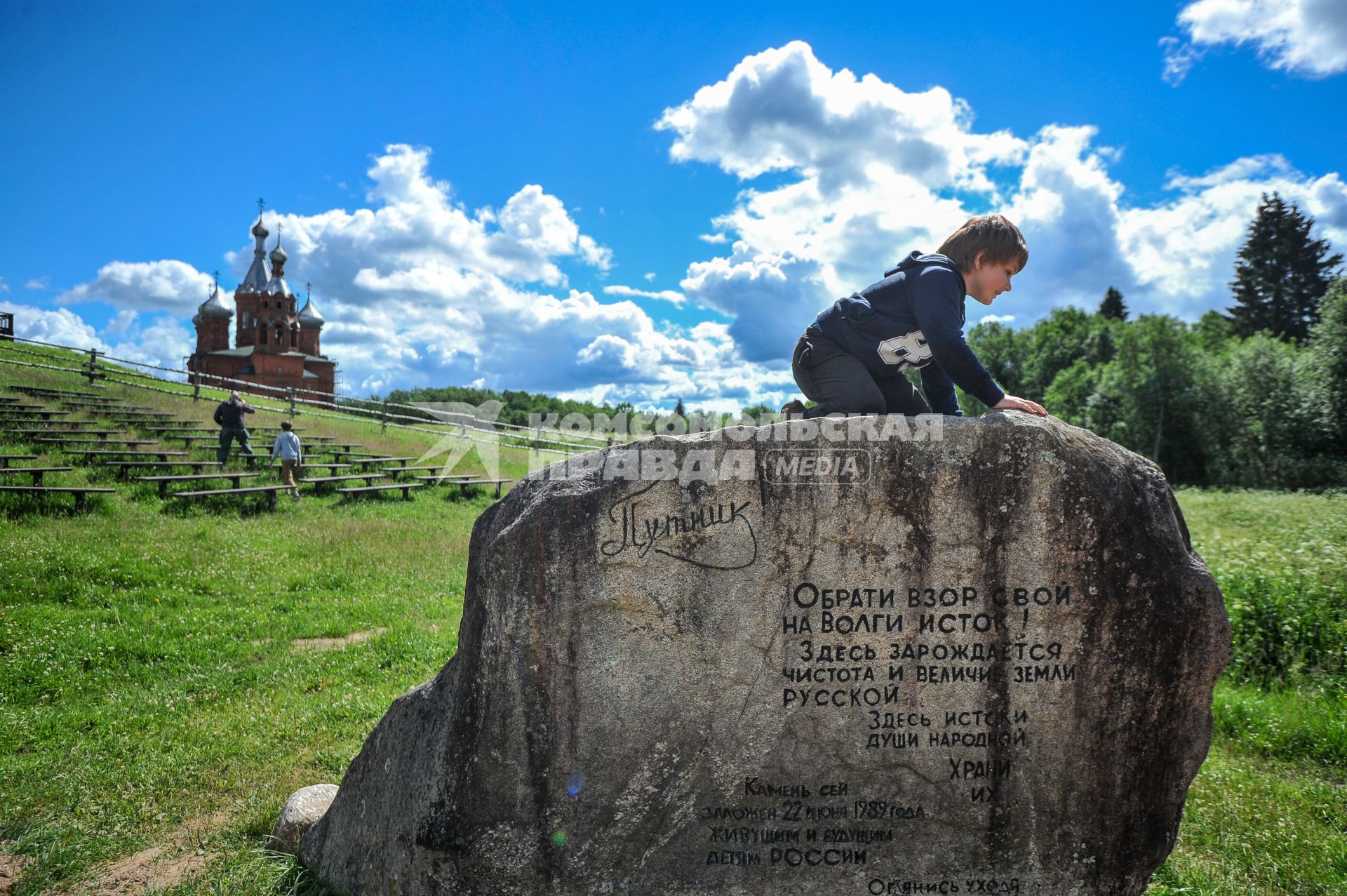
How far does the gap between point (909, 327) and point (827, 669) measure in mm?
1727

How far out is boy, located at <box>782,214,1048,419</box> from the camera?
140 inches

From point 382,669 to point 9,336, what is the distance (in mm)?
30129

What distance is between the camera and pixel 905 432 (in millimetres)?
3355

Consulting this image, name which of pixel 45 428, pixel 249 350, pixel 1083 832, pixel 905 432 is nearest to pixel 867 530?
pixel 905 432

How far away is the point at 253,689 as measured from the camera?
648cm

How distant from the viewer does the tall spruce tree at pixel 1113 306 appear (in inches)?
2576

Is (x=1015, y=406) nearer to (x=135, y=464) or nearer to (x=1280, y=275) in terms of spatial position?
(x=135, y=464)

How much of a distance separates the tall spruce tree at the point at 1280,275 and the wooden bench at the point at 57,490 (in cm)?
5497

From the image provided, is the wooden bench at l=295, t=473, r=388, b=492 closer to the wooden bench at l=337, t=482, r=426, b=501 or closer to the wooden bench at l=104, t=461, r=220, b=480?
the wooden bench at l=337, t=482, r=426, b=501

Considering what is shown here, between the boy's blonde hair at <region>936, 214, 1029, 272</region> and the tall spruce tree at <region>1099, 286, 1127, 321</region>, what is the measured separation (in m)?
71.7

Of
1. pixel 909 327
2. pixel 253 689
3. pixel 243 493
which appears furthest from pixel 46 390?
pixel 909 327

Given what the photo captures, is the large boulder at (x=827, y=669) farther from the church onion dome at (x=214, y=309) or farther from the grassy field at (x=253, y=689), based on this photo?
the church onion dome at (x=214, y=309)
